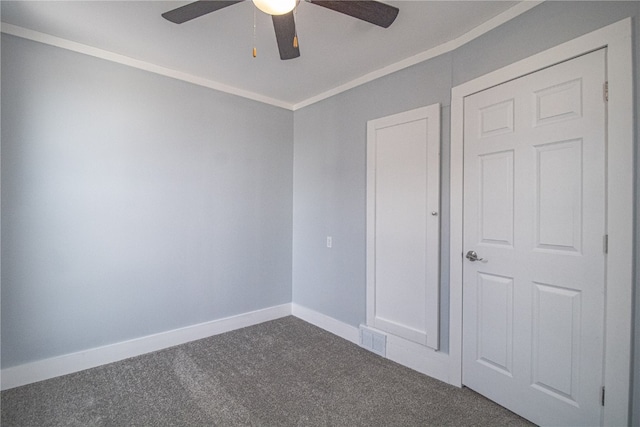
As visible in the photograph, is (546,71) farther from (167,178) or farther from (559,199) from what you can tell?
(167,178)

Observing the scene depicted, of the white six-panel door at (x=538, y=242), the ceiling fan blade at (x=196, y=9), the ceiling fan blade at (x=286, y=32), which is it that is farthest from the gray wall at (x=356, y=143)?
the ceiling fan blade at (x=196, y=9)

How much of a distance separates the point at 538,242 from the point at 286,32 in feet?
6.27

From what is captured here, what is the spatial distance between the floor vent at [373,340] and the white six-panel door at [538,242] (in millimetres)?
695

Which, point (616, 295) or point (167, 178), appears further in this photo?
point (167, 178)

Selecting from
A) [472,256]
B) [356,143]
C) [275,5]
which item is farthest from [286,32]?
[472,256]

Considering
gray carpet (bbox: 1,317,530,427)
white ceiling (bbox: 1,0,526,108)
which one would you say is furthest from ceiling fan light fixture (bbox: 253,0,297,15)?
gray carpet (bbox: 1,317,530,427)

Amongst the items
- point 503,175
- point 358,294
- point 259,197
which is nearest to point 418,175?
point 503,175

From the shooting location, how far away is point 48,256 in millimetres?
2209

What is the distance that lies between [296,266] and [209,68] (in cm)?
231

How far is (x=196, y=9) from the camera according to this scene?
1.53 meters

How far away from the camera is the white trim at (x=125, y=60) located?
82.9 inches

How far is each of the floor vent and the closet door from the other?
0.24 feet

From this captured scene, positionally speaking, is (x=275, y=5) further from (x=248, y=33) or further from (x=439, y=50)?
(x=439, y=50)

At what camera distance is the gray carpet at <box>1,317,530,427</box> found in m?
1.80
